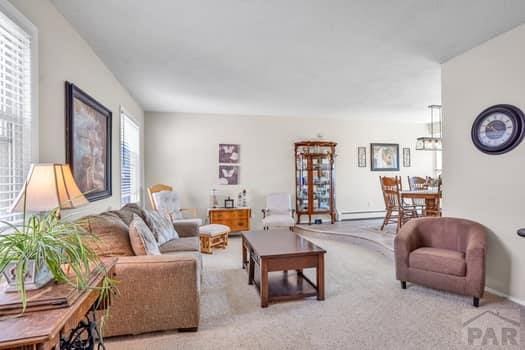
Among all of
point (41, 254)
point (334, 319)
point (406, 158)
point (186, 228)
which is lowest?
point (334, 319)

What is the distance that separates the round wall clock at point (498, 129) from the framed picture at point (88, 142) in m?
3.64

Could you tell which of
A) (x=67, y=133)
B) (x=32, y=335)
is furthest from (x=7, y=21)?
(x=32, y=335)

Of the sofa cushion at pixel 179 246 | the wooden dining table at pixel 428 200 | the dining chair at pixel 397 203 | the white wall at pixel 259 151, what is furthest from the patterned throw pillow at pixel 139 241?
the dining chair at pixel 397 203

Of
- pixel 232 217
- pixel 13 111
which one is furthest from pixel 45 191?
pixel 232 217

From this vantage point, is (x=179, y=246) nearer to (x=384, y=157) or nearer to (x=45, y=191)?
(x=45, y=191)

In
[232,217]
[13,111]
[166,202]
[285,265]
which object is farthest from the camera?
[232,217]

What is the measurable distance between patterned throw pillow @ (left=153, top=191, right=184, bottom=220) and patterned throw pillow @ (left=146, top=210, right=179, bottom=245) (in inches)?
37.0

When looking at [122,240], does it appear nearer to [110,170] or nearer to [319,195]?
[110,170]

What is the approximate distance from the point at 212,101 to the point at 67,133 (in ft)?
8.99

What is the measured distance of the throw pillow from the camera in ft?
9.77

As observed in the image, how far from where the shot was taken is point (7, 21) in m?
1.64

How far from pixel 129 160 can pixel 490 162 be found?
4.76 metres

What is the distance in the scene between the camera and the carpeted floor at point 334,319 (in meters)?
2.01

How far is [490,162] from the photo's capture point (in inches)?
112
